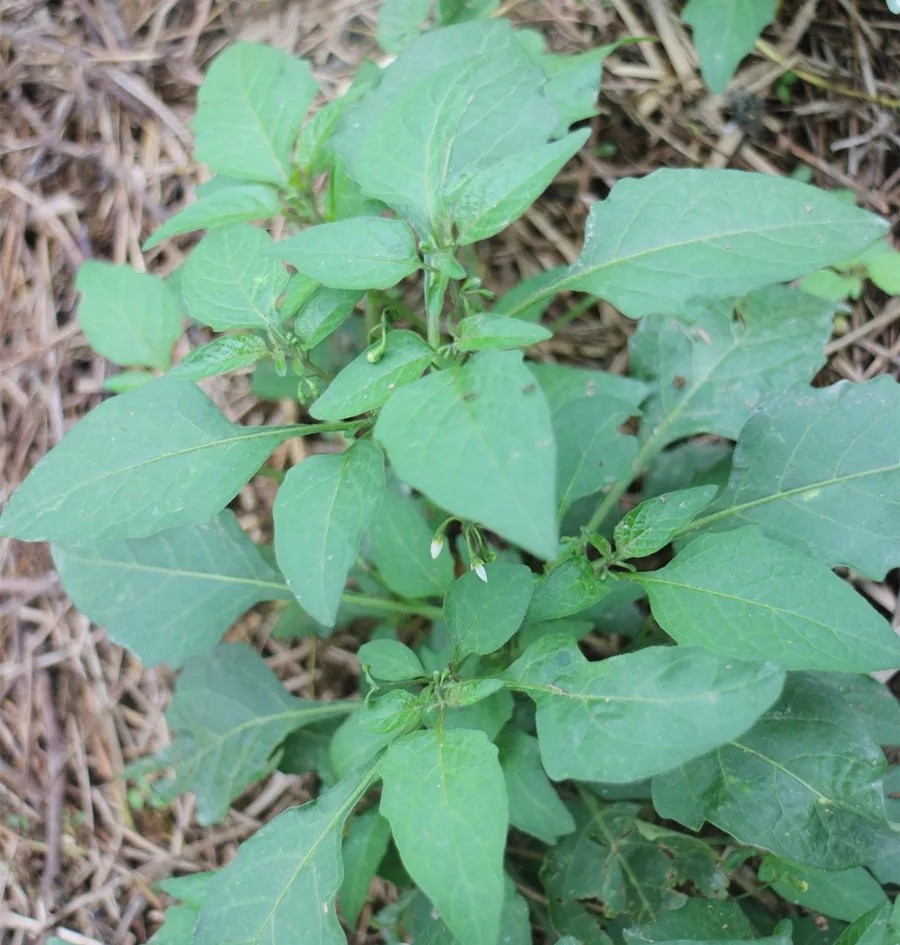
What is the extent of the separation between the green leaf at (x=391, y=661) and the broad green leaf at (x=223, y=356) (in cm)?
53

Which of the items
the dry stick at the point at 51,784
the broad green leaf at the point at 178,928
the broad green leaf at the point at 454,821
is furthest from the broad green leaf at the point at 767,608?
the dry stick at the point at 51,784

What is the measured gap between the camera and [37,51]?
2615 mm

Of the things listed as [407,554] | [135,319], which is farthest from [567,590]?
[135,319]

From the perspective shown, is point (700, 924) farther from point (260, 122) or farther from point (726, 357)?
point (260, 122)

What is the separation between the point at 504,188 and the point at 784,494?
81cm

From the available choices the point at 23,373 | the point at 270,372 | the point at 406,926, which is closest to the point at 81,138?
the point at 23,373

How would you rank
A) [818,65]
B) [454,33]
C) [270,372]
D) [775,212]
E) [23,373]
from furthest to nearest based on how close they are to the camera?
[23,373] < [818,65] < [270,372] < [454,33] < [775,212]

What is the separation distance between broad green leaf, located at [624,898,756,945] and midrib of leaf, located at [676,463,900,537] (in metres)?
0.69

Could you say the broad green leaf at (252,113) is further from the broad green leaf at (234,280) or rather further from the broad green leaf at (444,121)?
the broad green leaf at (234,280)

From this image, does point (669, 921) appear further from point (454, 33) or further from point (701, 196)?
point (454, 33)

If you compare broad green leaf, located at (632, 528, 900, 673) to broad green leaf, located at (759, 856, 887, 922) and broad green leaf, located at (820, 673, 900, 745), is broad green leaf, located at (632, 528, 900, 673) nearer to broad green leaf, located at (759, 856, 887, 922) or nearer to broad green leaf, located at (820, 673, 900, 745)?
broad green leaf, located at (820, 673, 900, 745)

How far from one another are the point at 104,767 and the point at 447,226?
1.81m

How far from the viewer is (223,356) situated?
4.72ft

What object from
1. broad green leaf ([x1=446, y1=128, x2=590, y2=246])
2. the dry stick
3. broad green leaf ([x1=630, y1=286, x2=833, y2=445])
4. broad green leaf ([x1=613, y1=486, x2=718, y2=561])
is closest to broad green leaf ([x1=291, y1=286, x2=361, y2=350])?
broad green leaf ([x1=446, y1=128, x2=590, y2=246])
